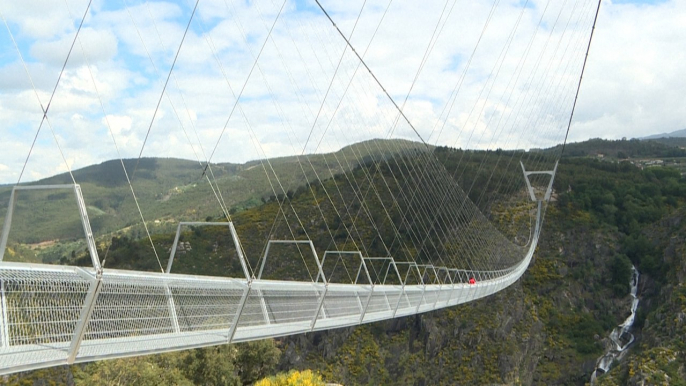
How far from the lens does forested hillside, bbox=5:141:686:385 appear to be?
82.8 ft

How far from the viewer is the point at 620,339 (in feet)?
107

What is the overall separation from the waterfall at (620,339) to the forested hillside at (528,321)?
335 millimetres

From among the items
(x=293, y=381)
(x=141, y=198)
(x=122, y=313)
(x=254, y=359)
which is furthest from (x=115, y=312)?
(x=141, y=198)

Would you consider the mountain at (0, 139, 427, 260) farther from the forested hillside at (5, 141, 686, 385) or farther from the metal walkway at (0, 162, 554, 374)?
the metal walkway at (0, 162, 554, 374)

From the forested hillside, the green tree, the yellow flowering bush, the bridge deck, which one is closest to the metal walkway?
the bridge deck

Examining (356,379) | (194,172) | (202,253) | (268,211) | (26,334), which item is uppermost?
(194,172)

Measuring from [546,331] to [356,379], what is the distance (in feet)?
37.2

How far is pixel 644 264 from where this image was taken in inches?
1463

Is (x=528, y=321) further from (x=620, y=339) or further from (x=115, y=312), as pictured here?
(x=115, y=312)

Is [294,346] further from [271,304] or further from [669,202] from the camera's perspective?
[669,202]

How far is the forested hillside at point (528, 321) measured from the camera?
82.8 feet

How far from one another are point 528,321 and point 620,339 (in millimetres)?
4620

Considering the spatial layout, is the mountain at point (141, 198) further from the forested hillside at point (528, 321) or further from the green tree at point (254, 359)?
the green tree at point (254, 359)

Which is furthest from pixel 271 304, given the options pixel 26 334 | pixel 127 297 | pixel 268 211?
pixel 268 211
